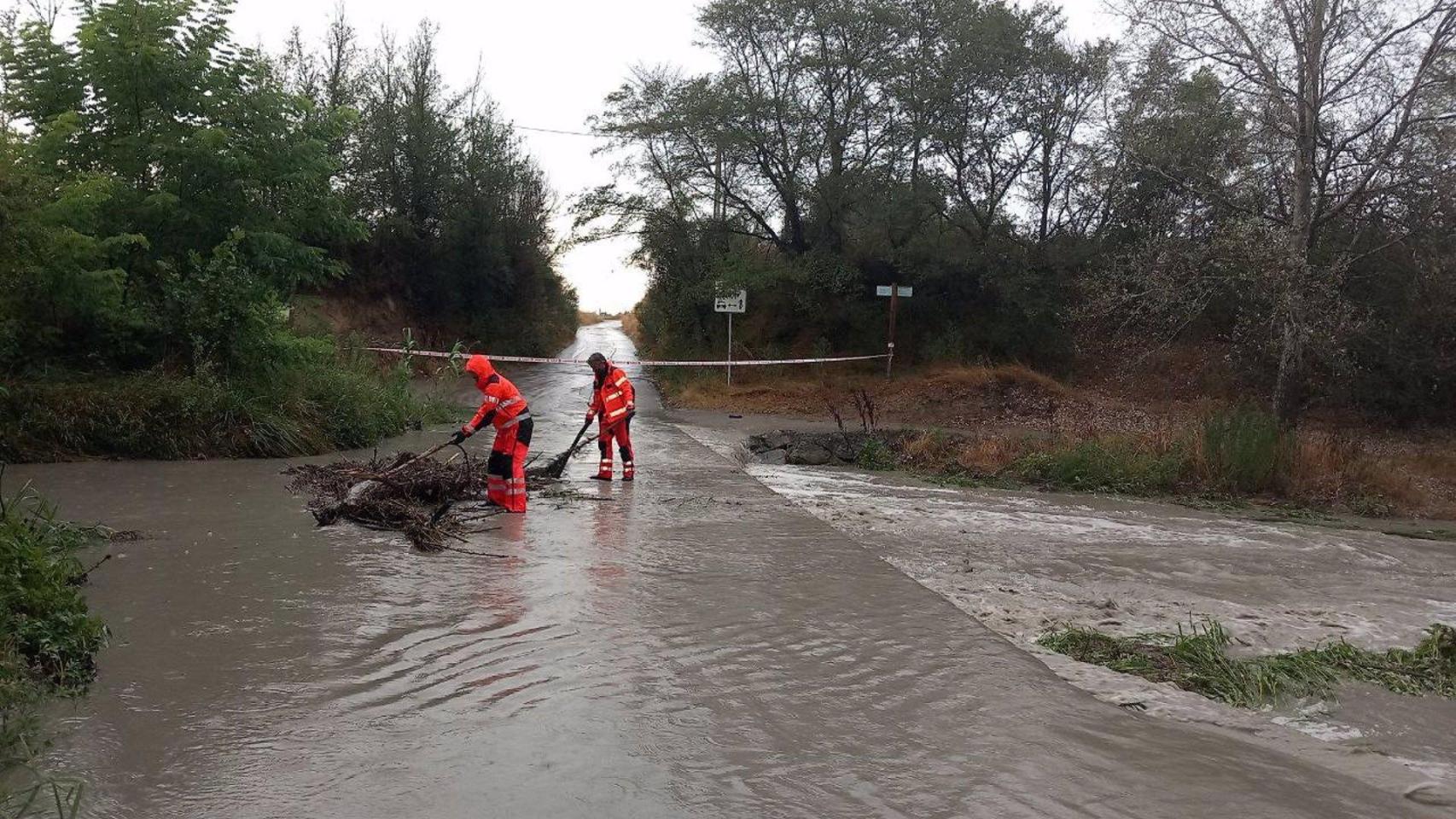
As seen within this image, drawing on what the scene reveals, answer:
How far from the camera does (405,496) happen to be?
31.4 ft

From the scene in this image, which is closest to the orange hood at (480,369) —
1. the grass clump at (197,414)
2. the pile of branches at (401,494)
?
the pile of branches at (401,494)

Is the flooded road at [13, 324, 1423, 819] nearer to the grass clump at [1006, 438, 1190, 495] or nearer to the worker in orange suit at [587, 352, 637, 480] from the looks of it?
the worker in orange suit at [587, 352, 637, 480]

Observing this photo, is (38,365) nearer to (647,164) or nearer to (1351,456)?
(647,164)

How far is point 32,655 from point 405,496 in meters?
4.78

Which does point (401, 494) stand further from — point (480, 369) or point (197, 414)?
point (197, 414)

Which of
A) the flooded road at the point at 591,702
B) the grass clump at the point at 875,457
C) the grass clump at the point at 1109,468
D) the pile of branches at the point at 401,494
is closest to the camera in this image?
the flooded road at the point at 591,702

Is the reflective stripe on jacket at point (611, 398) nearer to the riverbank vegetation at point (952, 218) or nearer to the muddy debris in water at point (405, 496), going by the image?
the muddy debris in water at point (405, 496)

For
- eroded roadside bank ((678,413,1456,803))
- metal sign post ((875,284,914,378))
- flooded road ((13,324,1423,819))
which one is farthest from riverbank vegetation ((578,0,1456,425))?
flooded road ((13,324,1423,819))

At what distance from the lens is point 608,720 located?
4668 millimetres

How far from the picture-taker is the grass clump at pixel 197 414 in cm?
1202

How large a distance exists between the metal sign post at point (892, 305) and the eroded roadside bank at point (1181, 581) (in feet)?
39.0

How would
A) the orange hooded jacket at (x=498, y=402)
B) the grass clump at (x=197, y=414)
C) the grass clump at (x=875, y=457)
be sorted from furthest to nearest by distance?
the grass clump at (x=875, y=457), the grass clump at (x=197, y=414), the orange hooded jacket at (x=498, y=402)

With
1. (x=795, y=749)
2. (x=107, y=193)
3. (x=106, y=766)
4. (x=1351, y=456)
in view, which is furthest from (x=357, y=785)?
(x=1351, y=456)

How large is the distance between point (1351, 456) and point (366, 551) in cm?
1385
